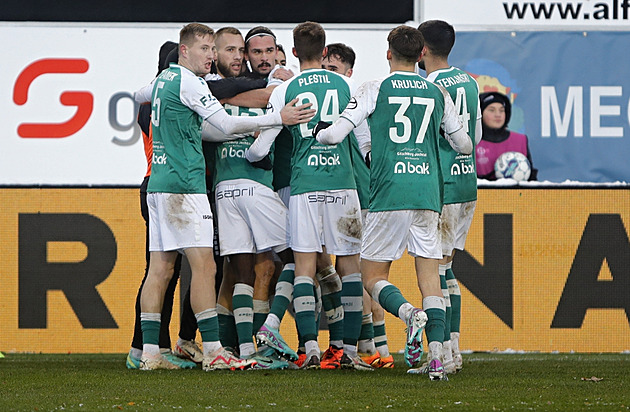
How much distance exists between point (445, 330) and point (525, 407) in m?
1.50

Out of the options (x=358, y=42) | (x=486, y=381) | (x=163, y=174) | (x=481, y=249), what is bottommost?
(x=486, y=381)

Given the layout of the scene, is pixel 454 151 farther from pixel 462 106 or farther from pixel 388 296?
pixel 388 296

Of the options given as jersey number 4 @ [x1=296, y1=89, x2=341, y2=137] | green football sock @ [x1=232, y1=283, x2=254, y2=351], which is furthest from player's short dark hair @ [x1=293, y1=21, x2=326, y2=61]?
green football sock @ [x1=232, y1=283, x2=254, y2=351]

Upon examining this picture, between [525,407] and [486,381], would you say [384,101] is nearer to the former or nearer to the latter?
[486,381]

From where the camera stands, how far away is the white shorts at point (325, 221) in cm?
639

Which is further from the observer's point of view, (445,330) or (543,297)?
(543,297)

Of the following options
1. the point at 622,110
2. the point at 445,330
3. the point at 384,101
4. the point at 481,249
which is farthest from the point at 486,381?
the point at 622,110

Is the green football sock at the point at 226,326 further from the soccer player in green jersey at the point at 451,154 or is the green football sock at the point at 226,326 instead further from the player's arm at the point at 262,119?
the soccer player in green jersey at the point at 451,154

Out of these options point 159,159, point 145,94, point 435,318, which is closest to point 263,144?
point 159,159

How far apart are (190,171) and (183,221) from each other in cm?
31

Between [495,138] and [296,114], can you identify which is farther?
[495,138]

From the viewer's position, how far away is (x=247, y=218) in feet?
21.8

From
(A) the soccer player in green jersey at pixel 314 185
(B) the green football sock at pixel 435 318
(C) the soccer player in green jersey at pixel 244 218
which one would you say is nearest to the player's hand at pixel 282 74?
(C) the soccer player in green jersey at pixel 244 218

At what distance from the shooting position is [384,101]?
5.94 m
